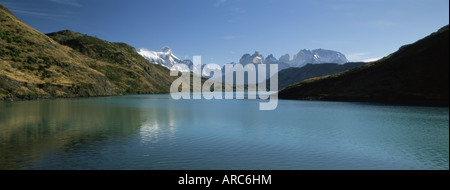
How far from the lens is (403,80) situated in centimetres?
13462

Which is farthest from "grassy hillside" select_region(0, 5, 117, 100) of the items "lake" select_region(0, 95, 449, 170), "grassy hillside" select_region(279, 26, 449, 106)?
"grassy hillside" select_region(279, 26, 449, 106)

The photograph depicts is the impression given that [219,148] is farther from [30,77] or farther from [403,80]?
[30,77]

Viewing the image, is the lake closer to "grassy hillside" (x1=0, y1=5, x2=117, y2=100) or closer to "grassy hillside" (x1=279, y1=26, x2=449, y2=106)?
"grassy hillside" (x1=279, y1=26, x2=449, y2=106)

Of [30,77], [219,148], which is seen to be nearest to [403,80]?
[219,148]

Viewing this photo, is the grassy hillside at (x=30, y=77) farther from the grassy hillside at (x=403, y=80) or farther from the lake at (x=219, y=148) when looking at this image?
the grassy hillside at (x=403, y=80)

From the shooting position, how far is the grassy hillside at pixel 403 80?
118500mm

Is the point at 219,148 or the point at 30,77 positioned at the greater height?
the point at 30,77

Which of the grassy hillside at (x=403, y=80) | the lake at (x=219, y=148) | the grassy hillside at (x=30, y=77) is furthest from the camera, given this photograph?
the grassy hillside at (x=30, y=77)

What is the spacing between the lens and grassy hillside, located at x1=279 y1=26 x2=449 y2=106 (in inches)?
4665

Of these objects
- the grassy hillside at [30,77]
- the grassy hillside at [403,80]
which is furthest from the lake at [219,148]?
the grassy hillside at [30,77]

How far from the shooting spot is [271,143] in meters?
37.1

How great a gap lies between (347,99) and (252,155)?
135 meters
